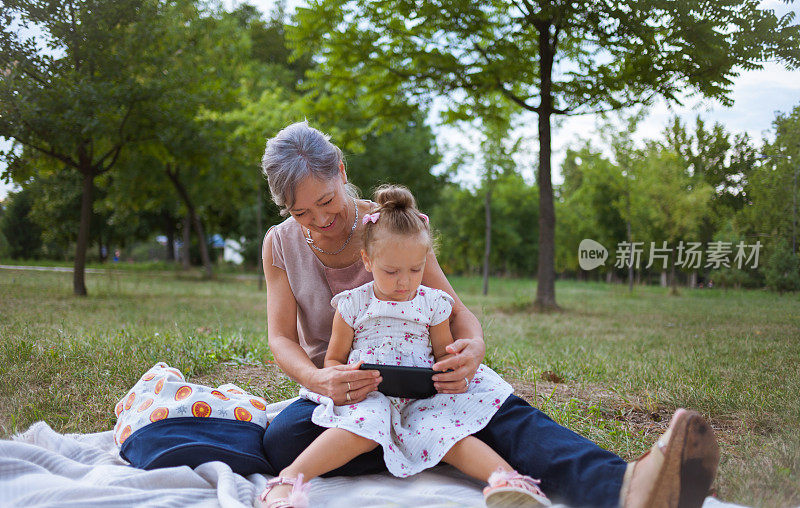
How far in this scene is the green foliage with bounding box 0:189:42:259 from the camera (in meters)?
3.35

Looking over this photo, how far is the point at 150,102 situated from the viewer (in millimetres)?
4746

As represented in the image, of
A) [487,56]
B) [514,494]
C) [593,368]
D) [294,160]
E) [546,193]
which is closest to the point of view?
[514,494]

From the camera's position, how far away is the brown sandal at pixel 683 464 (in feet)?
5.15

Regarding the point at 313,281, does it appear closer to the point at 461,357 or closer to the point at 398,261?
the point at 398,261

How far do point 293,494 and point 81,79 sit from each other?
9.82 feet

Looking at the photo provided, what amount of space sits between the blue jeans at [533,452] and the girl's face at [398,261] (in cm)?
55

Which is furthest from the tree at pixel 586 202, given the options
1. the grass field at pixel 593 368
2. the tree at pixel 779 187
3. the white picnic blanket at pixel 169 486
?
the white picnic blanket at pixel 169 486

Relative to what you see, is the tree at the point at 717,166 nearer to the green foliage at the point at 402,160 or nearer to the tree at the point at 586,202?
the tree at the point at 586,202

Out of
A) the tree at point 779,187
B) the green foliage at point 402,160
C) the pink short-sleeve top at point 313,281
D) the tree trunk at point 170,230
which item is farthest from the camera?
the tree trunk at point 170,230

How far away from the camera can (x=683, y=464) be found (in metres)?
1.57

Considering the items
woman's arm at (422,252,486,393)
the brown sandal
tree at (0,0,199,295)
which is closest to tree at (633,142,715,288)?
woman's arm at (422,252,486,393)

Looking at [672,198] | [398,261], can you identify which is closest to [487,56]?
[672,198]

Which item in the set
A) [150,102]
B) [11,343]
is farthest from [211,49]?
[11,343]

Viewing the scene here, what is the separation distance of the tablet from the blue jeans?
231 millimetres
